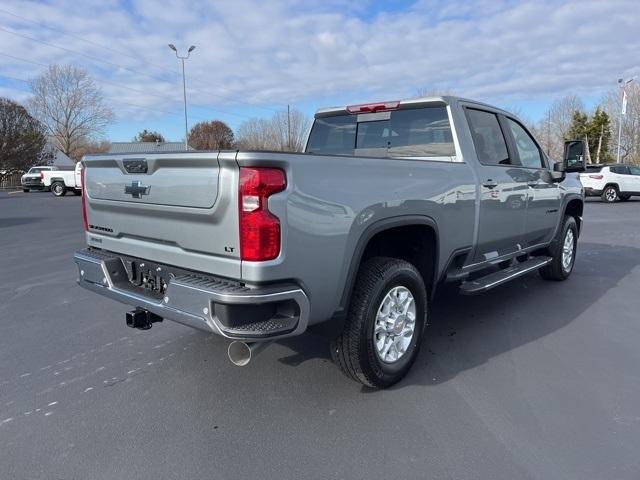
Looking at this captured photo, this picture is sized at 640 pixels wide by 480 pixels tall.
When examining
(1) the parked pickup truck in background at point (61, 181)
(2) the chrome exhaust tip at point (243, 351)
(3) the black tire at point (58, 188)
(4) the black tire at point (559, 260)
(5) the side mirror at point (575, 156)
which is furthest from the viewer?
(3) the black tire at point (58, 188)

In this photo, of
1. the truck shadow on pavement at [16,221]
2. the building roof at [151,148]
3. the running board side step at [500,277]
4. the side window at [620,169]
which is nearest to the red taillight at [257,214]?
the building roof at [151,148]

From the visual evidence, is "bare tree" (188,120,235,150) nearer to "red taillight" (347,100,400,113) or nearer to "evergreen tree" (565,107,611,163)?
"evergreen tree" (565,107,611,163)

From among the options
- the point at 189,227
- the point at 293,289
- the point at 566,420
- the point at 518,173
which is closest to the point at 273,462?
the point at 293,289

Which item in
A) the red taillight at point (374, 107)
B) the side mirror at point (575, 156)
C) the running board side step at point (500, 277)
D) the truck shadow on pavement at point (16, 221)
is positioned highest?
the red taillight at point (374, 107)

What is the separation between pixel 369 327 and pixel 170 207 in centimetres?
143

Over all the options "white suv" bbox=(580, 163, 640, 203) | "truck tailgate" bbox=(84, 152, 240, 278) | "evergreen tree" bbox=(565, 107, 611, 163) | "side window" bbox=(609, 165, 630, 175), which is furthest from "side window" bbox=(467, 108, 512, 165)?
"evergreen tree" bbox=(565, 107, 611, 163)

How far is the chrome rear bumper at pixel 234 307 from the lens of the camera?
8.21 feet

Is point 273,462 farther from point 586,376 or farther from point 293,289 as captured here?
point 586,376

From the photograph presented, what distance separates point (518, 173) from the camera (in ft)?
15.7

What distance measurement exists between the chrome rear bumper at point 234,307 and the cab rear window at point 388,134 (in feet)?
7.49

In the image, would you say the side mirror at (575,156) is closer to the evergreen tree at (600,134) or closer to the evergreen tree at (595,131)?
the evergreen tree at (595,131)

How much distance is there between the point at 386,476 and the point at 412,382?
1.09 m

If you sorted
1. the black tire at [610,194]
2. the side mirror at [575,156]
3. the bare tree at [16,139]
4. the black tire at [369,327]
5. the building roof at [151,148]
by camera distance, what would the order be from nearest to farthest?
the black tire at [369,327] → the building roof at [151,148] → the side mirror at [575,156] → the black tire at [610,194] → the bare tree at [16,139]

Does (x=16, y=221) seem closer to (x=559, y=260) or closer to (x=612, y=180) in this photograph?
(x=559, y=260)
